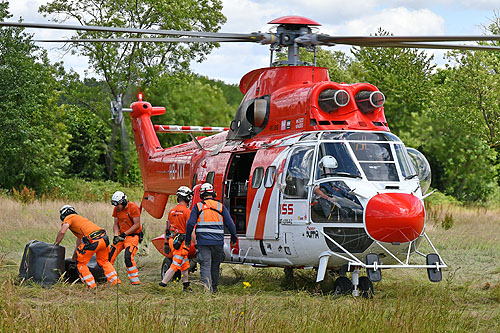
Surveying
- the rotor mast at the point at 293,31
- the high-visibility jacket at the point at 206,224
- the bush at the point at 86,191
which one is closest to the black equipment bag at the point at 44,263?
the high-visibility jacket at the point at 206,224

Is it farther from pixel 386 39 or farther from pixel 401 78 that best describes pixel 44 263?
pixel 401 78

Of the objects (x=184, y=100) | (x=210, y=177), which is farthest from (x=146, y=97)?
(x=210, y=177)

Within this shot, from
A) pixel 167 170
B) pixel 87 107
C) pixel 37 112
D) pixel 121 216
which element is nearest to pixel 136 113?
pixel 167 170

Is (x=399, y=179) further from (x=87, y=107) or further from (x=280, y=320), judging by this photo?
(x=87, y=107)

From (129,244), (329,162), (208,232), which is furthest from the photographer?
(129,244)

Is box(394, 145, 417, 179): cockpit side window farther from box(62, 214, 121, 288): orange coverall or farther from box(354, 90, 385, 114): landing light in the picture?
box(62, 214, 121, 288): orange coverall

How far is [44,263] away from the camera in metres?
11.7

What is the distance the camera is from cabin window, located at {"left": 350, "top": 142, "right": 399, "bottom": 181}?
10.5m

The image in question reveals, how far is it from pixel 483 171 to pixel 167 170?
76.4 ft

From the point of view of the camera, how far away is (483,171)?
35188 mm

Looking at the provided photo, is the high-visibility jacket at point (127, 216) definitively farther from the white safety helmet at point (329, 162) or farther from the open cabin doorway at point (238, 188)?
the white safety helmet at point (329, 162)

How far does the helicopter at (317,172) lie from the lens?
1013 cm

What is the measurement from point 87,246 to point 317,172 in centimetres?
383

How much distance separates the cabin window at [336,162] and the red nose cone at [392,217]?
21.6 inches
